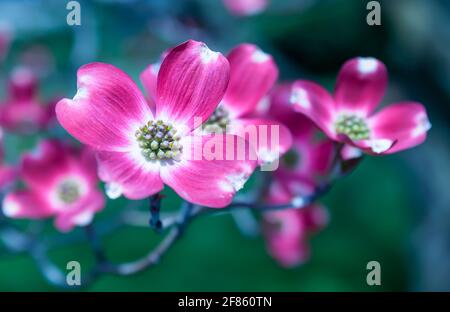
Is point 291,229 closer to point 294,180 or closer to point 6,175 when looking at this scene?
point 294,180

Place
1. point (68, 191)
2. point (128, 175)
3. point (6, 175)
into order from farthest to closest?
1. point (68, 191)
2. point (6, 175)
3. point (128, 175)

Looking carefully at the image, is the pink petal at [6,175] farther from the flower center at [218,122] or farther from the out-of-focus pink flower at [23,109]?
the flower center at [218,122]

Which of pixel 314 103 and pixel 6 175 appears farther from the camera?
pixel 6 175

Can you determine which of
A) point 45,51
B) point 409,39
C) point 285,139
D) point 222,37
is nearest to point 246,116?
point 285,139

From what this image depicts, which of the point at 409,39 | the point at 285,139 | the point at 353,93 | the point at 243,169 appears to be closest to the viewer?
the point at 243,169

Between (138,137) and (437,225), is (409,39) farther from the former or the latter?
(138,137)

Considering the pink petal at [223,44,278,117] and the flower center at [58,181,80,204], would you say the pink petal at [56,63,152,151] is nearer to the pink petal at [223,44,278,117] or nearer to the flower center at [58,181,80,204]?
the pink petal at [223,44,278,117]

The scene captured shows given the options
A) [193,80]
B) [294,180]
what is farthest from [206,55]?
[294,180]
